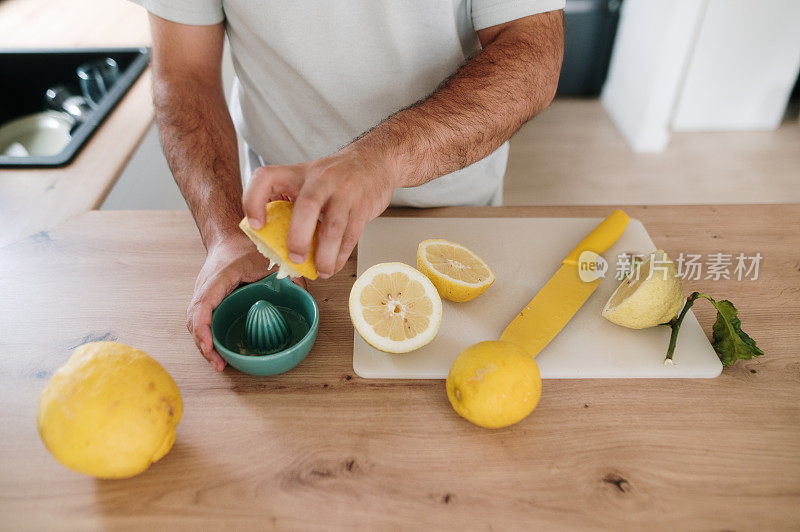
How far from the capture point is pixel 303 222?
628 mm

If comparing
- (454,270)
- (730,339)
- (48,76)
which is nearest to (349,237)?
(454,270)

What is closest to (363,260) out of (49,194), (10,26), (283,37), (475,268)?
(475,268)

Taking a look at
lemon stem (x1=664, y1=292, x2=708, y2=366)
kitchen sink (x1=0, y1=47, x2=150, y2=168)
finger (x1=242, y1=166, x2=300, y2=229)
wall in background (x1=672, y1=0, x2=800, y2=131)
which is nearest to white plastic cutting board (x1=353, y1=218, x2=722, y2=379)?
lemon stem (x1=664, y1=292, x2=708, y2=366)

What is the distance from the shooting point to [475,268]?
852 mm

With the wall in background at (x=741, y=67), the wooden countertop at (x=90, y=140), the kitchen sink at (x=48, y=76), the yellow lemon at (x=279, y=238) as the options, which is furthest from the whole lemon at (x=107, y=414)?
the wall in background at (x=741, y=67)

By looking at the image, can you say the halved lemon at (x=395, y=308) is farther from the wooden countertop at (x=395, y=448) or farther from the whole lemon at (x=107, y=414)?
the whole lemon at (x=107, y=414)

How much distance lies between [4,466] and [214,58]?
83 cm

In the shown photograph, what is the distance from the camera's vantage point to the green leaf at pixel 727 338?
0.73 meters

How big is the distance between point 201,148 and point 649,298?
2.72 feet

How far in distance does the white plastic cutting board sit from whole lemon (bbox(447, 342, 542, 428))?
3.5 inches

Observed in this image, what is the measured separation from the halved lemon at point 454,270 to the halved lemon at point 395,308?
5cm

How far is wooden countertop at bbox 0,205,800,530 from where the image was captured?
603mm

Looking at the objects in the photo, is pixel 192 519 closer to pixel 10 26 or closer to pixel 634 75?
pixel 10 26

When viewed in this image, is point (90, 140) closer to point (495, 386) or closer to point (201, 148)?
point (201, 148)
